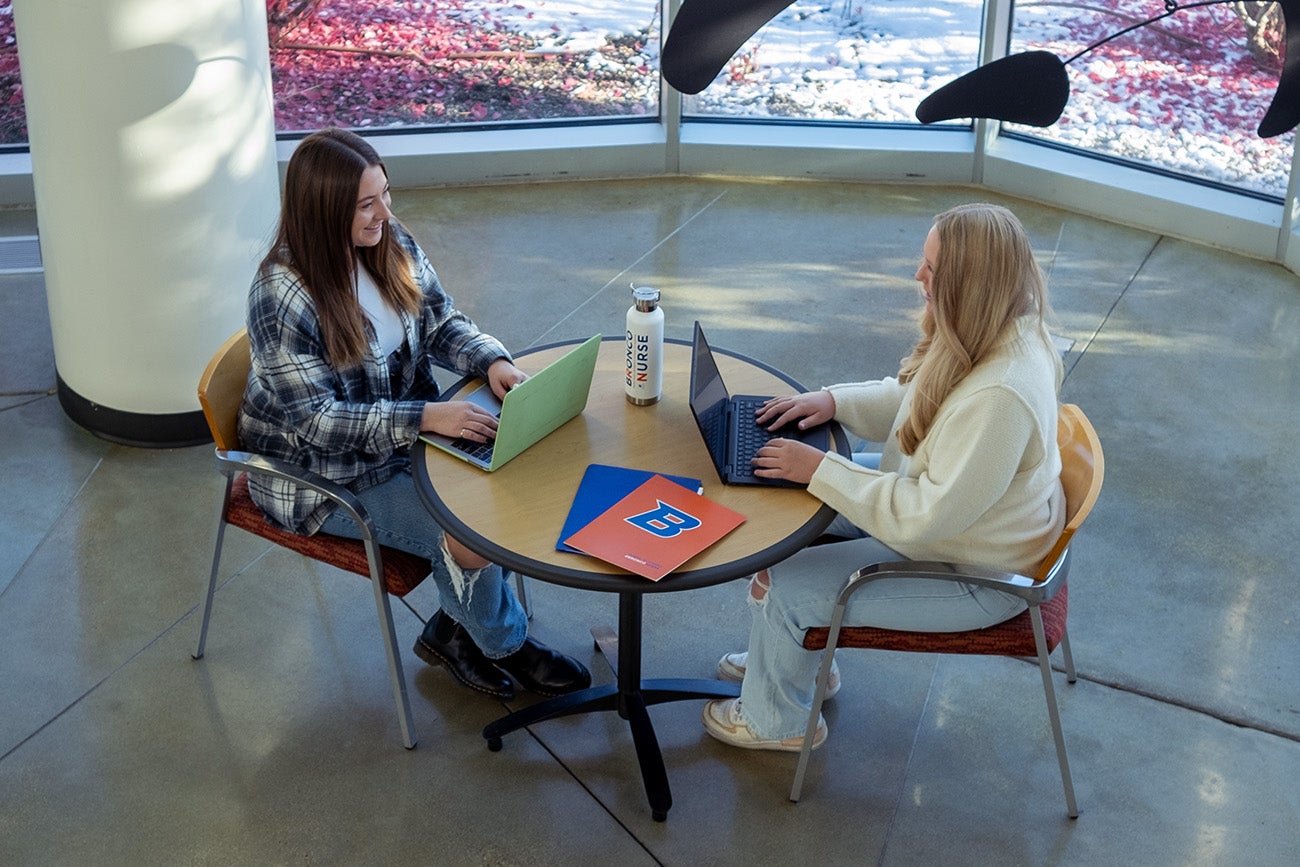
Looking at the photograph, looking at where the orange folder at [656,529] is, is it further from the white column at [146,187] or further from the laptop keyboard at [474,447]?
the white column at [146,187]

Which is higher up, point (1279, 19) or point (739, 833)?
point (1279, 19)

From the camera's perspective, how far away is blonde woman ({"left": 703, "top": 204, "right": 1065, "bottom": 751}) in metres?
2.49

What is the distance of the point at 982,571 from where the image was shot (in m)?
2.58

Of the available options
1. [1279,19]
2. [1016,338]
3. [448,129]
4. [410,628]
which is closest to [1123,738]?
[1016,338]

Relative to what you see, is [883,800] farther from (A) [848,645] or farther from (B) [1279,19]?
(B) [1279,19]

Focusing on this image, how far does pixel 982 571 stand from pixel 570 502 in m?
0.80

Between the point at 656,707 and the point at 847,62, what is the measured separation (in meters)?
3.78

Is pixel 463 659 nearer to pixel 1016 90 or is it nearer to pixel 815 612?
pixel 815 612

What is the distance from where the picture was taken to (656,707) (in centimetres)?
Answer: 321

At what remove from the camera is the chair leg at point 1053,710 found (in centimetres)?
266

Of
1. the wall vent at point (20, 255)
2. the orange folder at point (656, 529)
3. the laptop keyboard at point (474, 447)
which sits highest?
the laptop keyboard at point (474, 447)

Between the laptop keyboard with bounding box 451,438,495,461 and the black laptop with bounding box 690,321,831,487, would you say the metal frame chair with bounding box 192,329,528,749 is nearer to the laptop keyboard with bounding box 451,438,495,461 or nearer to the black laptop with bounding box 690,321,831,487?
the laptop keyboard with bounding box 451,438,495,461

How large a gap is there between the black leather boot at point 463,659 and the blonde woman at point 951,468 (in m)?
0.65

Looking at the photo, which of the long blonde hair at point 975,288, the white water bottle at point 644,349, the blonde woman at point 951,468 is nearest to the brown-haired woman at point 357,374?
the white water bottle at point 644,349
